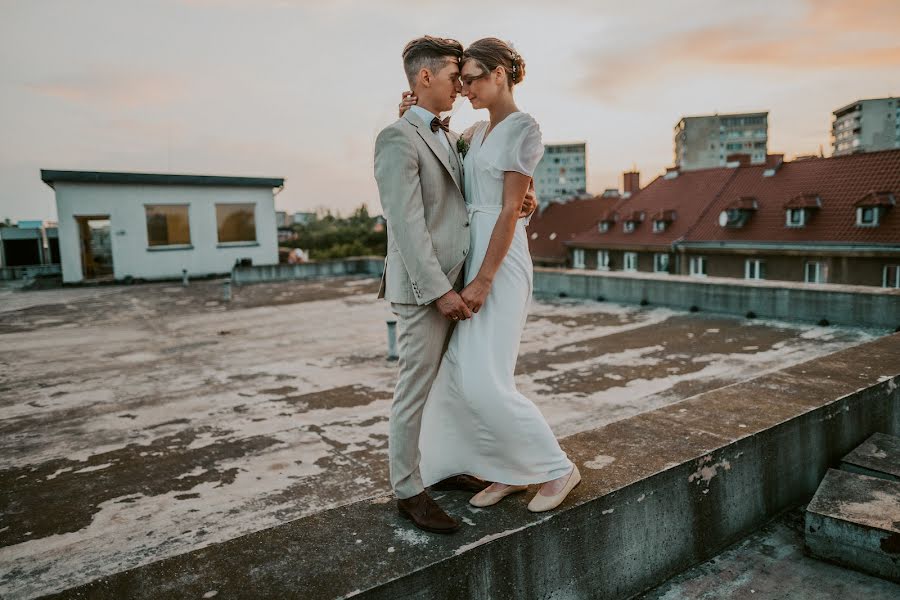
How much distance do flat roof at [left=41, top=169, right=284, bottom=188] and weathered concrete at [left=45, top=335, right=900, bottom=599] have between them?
22.5 m

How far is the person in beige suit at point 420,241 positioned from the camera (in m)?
2.18

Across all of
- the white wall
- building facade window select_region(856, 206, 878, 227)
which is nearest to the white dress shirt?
the white wall

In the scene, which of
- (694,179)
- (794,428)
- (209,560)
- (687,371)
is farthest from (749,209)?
(209,560)

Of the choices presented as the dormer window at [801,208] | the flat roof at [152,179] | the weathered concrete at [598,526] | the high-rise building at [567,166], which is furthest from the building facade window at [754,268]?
the high-rise building at [567,166]

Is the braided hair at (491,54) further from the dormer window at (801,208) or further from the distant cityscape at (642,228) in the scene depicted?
the dormer window at (801,208)

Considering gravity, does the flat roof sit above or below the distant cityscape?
above

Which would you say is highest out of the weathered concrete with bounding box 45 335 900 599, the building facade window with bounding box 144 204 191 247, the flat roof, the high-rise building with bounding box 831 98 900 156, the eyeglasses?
the high-rise building with bounding box 831 98 900 156

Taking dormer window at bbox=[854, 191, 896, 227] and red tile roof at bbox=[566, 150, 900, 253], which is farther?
red tile roof at bbox=[566, 150, 900, 253]

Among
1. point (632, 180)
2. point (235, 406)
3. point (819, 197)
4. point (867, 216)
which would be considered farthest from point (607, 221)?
point (235, 406)

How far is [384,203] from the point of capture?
224cm

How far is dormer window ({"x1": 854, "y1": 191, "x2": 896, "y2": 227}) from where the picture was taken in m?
27.5

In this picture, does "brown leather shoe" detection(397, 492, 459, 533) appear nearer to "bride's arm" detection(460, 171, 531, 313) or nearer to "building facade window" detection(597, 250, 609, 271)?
"bride's arm" detection(460, 171, 531, 313)

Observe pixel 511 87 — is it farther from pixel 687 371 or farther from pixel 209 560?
pixel 687 371

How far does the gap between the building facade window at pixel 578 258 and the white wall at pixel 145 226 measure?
25.3m
